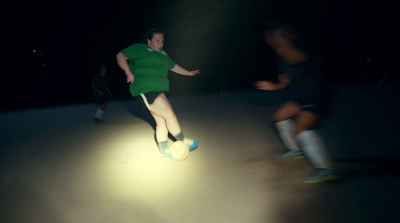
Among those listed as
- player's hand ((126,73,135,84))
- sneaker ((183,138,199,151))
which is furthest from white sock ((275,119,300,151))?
player's hand ((126,73,135,84))

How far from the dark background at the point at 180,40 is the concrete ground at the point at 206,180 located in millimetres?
10482

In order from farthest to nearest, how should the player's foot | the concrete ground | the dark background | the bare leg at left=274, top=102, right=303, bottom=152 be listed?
the dark background, the player's foot, the bare leg at left=274, top=102, right=303, bottom=152, the concrete ground

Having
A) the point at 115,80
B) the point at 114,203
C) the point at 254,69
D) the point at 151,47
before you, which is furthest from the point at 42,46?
the point at 114,203

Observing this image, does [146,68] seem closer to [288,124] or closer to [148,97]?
[148,97]

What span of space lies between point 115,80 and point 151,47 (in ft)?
43.1

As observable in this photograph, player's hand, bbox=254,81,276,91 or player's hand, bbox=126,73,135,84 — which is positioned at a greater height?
player's hand, bbox=126,73,135,84

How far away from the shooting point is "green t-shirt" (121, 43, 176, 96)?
408 centimetres

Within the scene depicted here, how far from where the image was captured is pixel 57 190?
371 centimetres

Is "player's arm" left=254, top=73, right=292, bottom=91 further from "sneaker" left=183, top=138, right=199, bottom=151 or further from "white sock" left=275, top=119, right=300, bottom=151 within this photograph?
"sneaker" left=183, top=138, right=199, bottom=151

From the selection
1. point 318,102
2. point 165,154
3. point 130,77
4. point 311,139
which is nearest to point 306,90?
point 318,102

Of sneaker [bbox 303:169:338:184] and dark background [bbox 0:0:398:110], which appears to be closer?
sneaker [bbox 303:169:338:184]

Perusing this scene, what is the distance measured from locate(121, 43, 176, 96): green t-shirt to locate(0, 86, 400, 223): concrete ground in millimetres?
1186

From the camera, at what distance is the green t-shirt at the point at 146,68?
4.08 metres

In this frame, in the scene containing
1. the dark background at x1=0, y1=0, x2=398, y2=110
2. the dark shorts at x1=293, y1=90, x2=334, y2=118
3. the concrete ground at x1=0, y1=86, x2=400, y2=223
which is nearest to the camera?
the concrete ground at x1=0, y1=86, x2=400, y2=223
